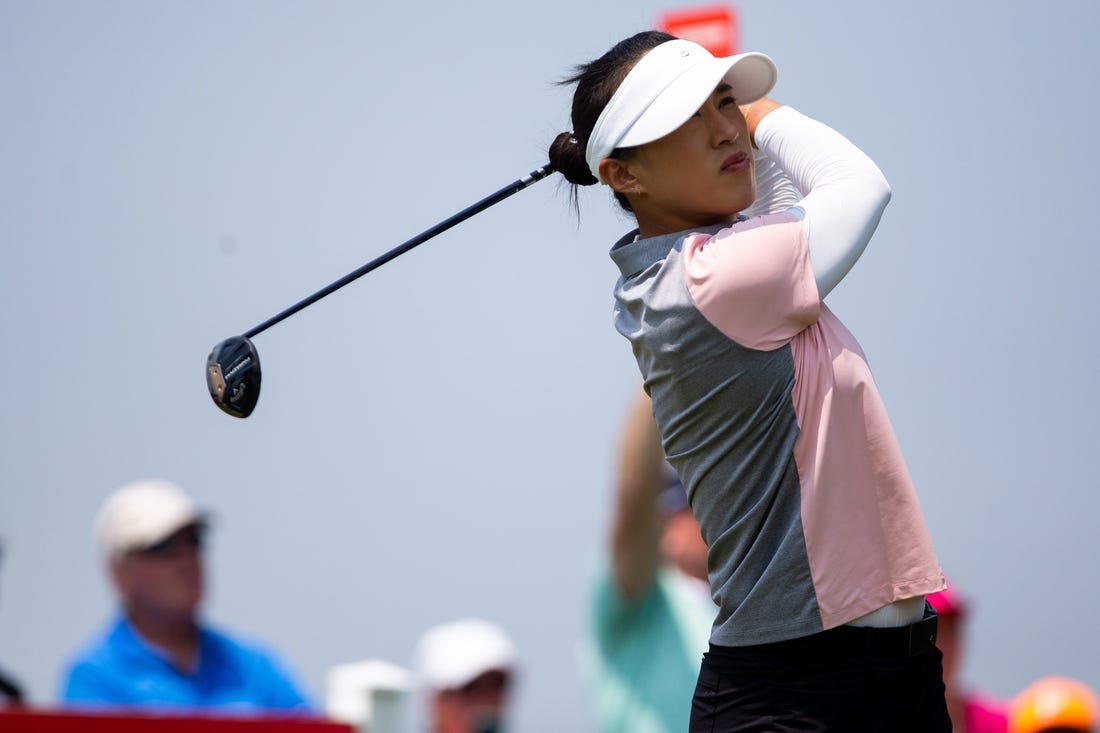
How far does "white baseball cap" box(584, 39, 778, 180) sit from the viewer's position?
75.7 inches

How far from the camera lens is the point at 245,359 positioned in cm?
229

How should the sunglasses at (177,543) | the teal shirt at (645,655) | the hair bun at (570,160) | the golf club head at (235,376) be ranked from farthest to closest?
1. the sunglasses at (177,543)
2. the teal shirt at (645,655)
3. the golf club head at (235,376)
4. the hair bun at (570,160)

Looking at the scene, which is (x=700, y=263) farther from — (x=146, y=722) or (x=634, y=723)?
(x=146, y=722)

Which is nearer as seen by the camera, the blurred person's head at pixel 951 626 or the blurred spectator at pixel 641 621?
the blurred spectator at pixel 641 621

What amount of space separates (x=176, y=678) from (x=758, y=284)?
2.41 meters

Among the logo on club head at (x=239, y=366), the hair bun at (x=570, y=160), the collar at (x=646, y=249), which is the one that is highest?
the hair bun at (x=570, y=160)

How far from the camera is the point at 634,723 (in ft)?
10.3

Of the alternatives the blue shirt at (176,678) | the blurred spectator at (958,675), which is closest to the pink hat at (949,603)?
the blurred spectator at (958,675)

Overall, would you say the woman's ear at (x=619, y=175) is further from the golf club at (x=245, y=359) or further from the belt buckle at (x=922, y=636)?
the belt buckle at (x=922, y=636)

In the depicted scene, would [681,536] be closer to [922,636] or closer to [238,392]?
[238,392]

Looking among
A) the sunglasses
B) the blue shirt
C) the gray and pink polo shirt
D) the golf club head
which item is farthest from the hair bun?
the sunglasses

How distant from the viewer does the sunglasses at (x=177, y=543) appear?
13.0 ft

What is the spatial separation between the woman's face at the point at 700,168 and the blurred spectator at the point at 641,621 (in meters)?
1.28

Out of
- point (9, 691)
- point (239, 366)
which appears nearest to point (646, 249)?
point (239, 366)
